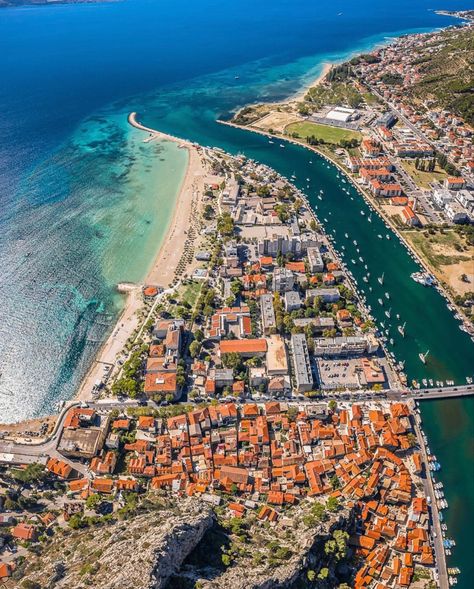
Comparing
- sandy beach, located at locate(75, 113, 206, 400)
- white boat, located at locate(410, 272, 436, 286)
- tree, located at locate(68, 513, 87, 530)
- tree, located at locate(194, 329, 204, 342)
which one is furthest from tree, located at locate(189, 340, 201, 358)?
white boat, located at locate(410, 272, 436, 286)

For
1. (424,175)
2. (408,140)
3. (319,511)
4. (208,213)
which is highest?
(408,140)

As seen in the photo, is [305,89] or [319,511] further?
[305,89]

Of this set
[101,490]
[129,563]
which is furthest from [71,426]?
[129,563]

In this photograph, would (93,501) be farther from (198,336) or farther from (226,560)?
(198,336)

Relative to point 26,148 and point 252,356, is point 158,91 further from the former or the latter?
point 252,356

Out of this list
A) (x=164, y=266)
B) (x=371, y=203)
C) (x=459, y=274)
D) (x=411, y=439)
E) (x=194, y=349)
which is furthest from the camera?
(x=371, y=203)

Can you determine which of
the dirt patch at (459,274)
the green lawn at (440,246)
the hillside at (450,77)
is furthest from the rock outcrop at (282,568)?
the hillside at (450,77)

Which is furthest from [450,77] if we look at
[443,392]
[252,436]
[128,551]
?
[128,551]

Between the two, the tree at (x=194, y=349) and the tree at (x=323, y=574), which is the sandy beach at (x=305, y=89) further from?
A: the tree at (x=323, y=574)
